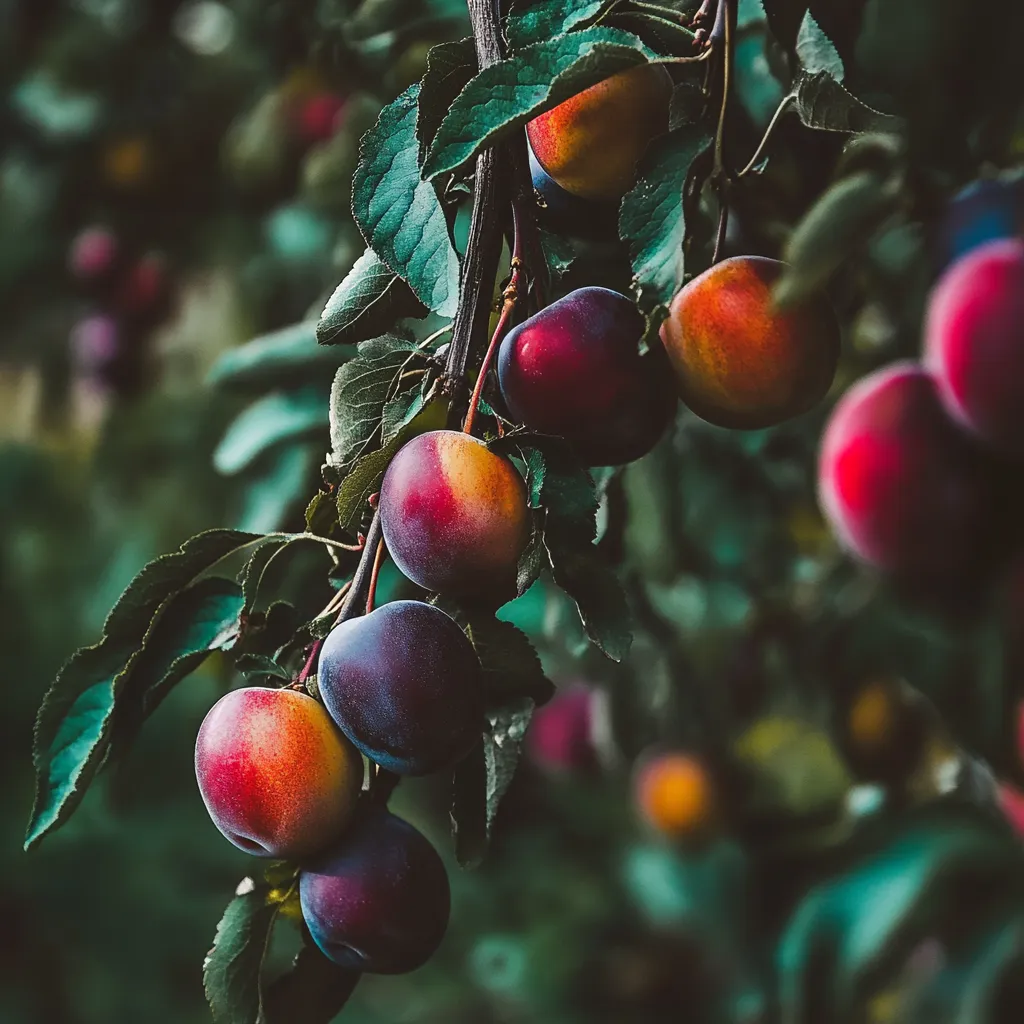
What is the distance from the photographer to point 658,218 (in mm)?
436

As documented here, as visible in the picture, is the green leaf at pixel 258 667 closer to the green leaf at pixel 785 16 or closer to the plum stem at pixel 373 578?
the plum stem at pixel 373 578

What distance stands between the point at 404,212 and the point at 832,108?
A: 16 centimetres

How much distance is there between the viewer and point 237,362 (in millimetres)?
876

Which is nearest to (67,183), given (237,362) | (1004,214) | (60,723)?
(237,362)

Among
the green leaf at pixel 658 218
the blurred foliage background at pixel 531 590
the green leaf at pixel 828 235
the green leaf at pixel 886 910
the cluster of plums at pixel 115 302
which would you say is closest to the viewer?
the green leaf at pixel 828 235

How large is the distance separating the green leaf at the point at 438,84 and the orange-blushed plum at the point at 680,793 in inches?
44.0

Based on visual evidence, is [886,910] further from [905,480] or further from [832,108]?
[832,108]

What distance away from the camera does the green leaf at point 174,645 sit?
472mm

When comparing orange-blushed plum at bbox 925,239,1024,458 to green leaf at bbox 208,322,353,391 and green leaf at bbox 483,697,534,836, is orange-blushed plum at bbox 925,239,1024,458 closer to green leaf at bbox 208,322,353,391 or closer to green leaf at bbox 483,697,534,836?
green leaf at bbox 483,697,534,836

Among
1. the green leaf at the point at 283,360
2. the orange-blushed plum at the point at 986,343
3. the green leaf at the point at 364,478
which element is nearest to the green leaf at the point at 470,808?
the green leaf at the point at 364,478

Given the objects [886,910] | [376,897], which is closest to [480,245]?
[376,897]

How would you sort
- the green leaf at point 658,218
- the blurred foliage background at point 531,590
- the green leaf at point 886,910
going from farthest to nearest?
1. the green leaf at point 886,910
2. the blurred foliage background at point 531,590
3. the green leaf at point 658,218

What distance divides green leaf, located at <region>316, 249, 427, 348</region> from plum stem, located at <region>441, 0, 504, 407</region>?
0.03 m

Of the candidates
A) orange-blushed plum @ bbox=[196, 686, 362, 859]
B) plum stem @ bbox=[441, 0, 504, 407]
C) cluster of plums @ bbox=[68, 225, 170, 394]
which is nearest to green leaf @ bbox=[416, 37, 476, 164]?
plum stem @ bbox=[441, 0, 504, 407]
